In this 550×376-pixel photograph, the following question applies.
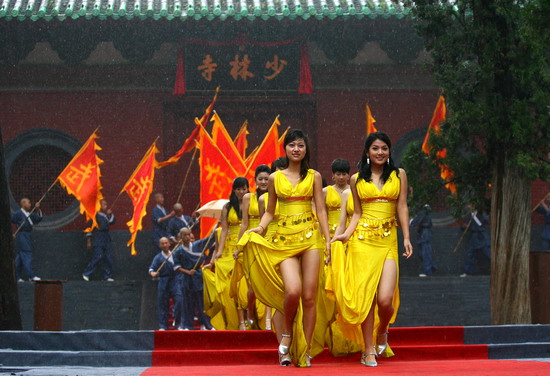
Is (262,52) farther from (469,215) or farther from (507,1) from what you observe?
(507,1)

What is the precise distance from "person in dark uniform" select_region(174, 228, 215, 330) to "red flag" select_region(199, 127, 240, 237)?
0.25m

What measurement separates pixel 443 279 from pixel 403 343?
22.0ft

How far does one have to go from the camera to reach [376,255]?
27.4 feet

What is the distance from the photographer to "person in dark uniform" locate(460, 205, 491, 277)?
17.0 meters

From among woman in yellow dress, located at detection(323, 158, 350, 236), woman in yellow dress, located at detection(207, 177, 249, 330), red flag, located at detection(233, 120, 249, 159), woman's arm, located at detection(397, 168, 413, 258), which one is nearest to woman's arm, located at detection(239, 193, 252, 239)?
woman in yellow dress, located at detection(207, 177, 249, 330)

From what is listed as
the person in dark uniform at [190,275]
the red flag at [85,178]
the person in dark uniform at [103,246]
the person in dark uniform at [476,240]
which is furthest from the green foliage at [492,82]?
the person in dark uniform at [103,246]

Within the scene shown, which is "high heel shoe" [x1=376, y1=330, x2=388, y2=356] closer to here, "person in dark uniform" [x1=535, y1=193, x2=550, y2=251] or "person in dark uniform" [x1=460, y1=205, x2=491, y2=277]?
"person in dark uniform" [x1=460, y1=205, x2=491, y2=277]

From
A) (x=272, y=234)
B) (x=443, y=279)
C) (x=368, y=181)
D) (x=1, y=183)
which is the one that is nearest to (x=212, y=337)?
(x=272, y=234)

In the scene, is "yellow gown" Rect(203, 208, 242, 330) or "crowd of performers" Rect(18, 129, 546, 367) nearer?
"crowd of performers" Rect(18, 129, 546, 367)

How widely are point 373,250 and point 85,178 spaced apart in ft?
24.4

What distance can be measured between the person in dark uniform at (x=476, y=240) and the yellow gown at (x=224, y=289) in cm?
626

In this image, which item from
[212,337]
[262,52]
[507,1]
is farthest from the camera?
[262,52]

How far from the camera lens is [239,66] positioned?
17297mm

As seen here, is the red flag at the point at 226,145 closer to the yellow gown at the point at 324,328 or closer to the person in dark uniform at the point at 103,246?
the person in dark uniform at the point at 103,246
